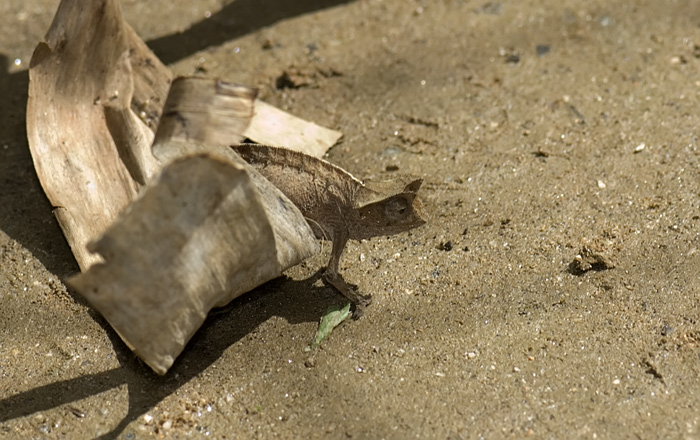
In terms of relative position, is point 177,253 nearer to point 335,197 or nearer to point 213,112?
point 213,112

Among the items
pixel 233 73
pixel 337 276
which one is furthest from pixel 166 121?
pixel 233 73

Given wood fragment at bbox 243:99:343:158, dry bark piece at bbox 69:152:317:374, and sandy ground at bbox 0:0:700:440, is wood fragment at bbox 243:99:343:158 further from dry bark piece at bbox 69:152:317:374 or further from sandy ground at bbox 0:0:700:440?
dry bark piece at bbox 69:152:317:374

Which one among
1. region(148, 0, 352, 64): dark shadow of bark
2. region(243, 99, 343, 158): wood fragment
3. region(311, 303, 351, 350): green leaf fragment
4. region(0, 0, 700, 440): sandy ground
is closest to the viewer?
region(0, 0, 700, 440): sandy ground

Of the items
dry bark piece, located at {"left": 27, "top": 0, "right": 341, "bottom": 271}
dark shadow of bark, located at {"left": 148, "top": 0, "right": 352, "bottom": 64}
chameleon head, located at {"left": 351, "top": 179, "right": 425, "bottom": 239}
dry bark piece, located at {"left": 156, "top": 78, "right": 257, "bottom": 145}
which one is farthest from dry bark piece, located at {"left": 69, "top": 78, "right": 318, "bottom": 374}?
dark shadow of bark, located at {"left": 148, "top": 0, "right": 352, "bottom": 64}

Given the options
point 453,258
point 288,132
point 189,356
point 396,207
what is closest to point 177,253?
point 189,356

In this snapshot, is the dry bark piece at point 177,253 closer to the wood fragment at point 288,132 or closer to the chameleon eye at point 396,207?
the chameleon eye at point 396,207

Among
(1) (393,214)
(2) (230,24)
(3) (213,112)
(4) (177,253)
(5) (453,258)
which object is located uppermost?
(3) (213,112)
